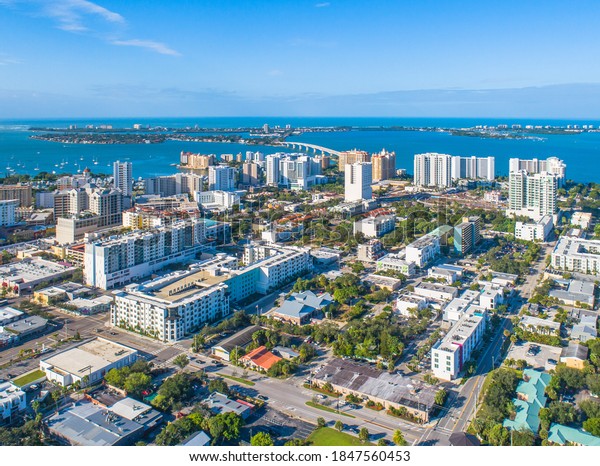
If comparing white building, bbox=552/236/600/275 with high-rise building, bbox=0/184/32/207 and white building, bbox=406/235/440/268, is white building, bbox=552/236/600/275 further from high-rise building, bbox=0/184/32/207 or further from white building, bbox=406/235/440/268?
high-rise building, bbox=0/184/32/207

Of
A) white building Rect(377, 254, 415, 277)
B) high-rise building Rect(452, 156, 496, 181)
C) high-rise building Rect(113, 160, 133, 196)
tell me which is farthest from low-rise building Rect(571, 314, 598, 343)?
high-rise building Rect(452, 156, 496, 181)

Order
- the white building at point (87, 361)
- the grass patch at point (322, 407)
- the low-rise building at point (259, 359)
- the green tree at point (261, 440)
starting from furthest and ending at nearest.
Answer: the low-rise building at point (259, 359) < the white building at point (87, 361) < the grass patch at point (322, 407) < the green tree at point (261, 440)

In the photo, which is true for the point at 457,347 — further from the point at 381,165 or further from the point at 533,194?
the point at 381,165

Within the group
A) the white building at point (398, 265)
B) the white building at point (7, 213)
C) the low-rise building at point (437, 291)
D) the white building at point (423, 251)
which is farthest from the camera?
the white building at point (7, 213)

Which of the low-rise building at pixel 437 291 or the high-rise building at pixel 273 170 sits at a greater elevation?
the high-rise building at pixel 273 170

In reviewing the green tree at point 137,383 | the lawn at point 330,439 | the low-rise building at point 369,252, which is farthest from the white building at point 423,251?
the green tree at point 137,383

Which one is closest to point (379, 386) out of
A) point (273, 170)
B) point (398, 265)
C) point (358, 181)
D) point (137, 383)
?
point (137, 383)

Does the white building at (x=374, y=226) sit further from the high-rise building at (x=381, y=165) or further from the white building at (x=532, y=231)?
the high-rise building at (x=381, y=165)

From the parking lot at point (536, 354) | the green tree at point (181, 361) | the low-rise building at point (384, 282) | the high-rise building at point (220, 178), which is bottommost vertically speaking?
the parking lot at point (536, 354)
